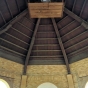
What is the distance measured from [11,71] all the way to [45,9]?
228 inches

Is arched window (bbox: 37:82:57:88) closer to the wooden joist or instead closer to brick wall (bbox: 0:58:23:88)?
brick wall (bbox: 0:58:23:88)

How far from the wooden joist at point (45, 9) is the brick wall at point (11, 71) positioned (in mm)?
4635

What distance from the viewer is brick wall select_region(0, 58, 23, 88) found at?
998cm

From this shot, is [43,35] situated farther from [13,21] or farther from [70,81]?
[70,81]

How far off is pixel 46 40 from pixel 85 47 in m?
3.58

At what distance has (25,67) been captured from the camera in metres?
11.2

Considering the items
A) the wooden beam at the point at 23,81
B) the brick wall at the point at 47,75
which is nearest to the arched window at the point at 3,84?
the wooden beam at the point at 23,81

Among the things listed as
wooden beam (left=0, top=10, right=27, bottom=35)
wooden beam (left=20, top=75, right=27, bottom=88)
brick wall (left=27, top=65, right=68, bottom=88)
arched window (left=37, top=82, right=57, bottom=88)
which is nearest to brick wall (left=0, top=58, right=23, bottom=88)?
wooden beam (left=20, top=75, right=27, bottom=88)

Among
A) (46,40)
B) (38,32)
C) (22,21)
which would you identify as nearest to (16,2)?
(22,21)

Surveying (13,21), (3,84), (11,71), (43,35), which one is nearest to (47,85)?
(11,71)

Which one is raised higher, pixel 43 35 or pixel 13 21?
pixel 13 21

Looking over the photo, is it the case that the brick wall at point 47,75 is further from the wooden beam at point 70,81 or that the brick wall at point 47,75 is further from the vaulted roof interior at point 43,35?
the vaulted roof interior at point 43,35

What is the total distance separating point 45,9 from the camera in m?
8.67

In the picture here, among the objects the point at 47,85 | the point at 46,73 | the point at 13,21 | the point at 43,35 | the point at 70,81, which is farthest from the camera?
the point at 43,35
